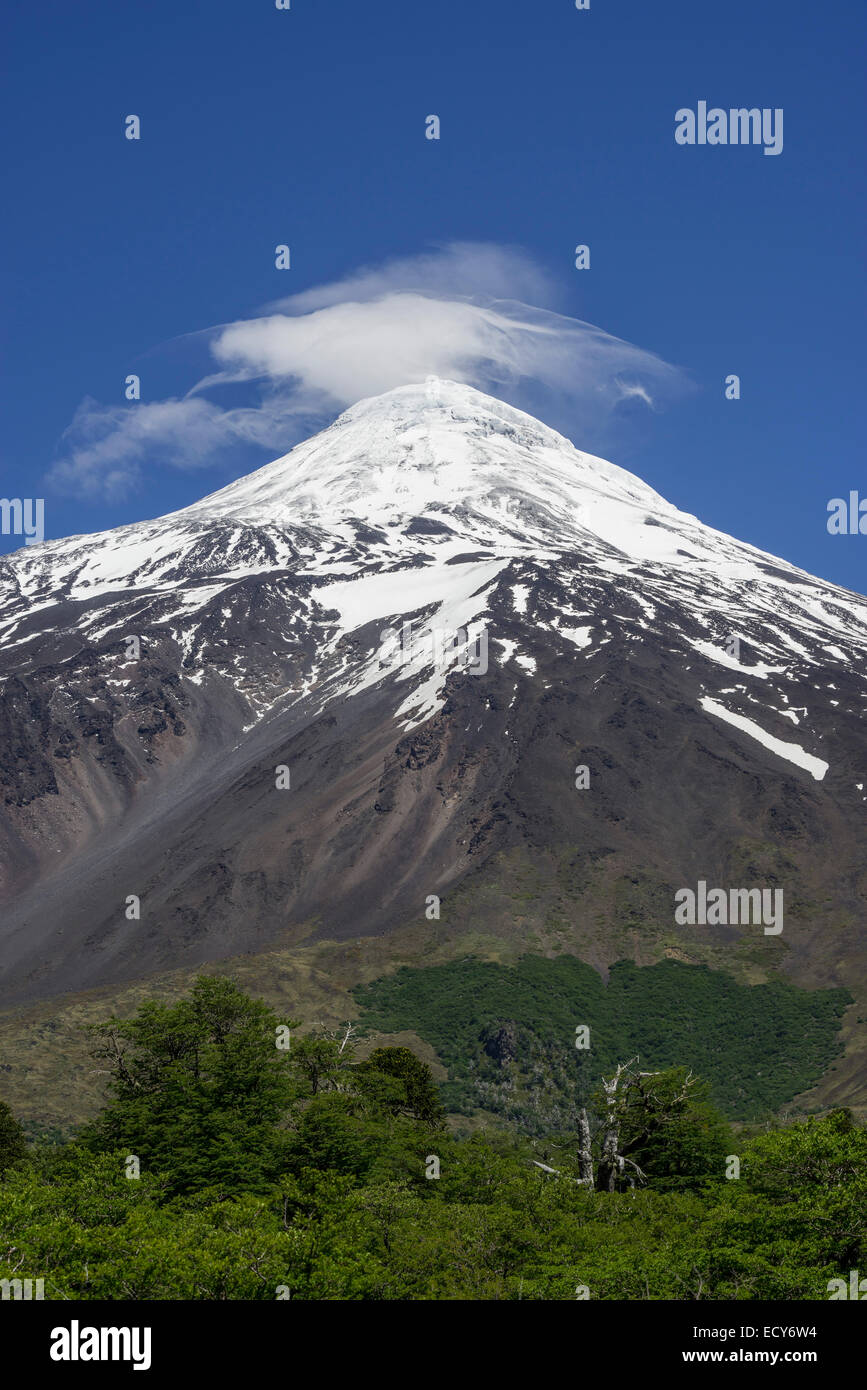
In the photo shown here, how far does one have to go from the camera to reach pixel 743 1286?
31.9 meters

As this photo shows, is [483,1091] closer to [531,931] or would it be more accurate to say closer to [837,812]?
[531,931]

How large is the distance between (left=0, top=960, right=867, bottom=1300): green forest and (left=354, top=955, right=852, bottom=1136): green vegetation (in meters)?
43.5

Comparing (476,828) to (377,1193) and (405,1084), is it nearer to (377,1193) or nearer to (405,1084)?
(405,1084)

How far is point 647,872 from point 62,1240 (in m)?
122

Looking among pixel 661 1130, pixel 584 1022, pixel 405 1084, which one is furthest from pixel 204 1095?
pixel 584 1022

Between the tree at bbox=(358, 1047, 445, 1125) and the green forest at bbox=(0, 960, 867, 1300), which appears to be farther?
the tree at bbox=(358, 1047, 445, 1125)

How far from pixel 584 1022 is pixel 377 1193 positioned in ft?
290

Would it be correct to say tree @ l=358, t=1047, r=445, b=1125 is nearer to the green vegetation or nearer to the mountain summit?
the green vegetation

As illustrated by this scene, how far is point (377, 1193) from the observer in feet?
133

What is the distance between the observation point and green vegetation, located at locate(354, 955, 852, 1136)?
114812 millimetres

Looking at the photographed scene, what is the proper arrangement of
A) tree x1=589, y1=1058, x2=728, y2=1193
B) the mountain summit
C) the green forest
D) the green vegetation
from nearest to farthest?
the green forest → tree x1=589, y1=1058, x2=728, y2=1193 → the green vegetation → the mountain summit

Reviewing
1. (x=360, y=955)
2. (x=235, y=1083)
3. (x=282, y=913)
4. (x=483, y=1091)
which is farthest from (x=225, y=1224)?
(x=282, y=913)

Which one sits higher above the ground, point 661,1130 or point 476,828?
point 476,828

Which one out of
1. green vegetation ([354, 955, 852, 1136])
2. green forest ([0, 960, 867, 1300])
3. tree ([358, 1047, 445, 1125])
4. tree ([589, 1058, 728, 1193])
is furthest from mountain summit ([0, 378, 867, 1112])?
tree ([589, 1058, 728, 1193])
